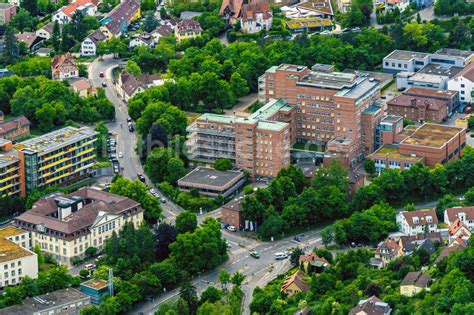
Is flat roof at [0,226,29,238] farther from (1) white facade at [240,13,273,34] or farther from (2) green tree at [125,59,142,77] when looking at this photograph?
(1) white facade at [240,13,273,34]

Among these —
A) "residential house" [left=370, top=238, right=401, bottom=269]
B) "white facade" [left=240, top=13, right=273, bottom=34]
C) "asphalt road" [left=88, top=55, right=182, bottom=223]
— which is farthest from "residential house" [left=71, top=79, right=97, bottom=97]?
"residential house" [left=370, top=238, right=401, bottom=269]

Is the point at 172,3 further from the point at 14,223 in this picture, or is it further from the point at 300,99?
the point at 14,223

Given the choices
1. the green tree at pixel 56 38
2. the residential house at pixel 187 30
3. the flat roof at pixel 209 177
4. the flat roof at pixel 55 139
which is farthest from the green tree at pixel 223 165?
the green tree at pixel 56 38

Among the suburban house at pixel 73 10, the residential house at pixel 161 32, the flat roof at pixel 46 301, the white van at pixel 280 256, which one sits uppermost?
the suburban house at pixel 73 10

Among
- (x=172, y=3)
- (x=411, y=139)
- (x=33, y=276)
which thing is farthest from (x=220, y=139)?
(x=172, y=3)

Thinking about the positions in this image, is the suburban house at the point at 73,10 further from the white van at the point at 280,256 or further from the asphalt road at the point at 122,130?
the white van at the point at 280,256

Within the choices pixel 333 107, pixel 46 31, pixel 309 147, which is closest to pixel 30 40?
pixel 46 31
